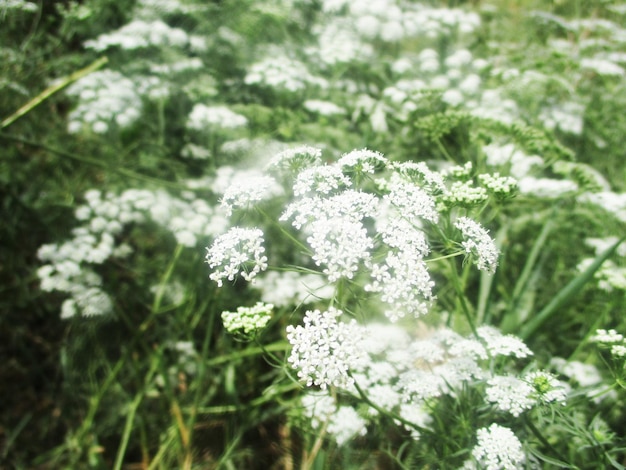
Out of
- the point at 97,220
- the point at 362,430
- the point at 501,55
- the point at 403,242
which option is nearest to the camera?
the point at 403,242

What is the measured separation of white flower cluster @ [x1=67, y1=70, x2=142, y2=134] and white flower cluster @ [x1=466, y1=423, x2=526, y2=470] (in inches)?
107

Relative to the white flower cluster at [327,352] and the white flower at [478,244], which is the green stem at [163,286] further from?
the white flower at [478,244]

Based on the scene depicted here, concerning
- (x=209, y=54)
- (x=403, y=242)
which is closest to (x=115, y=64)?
(x=209, y=54)

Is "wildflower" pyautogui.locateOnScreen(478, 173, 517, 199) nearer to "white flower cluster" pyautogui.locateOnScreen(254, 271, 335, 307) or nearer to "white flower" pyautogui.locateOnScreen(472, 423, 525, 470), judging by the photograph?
"white flower" pyautogui.locateOnScreen(472, 423, 525, 470)

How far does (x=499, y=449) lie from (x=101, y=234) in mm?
2568

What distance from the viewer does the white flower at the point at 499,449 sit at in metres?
1.45

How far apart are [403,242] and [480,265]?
0.27 metres

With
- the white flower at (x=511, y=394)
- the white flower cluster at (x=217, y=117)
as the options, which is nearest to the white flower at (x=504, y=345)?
the white flower at (x=511, y=394)

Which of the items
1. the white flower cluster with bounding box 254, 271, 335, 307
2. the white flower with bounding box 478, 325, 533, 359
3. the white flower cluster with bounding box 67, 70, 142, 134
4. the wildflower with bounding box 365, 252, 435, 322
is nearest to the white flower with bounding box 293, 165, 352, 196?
the wildflower with bounding box 365, 252, 435, 322

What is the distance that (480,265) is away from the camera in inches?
57.7

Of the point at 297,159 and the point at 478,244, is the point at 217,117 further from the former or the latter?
the point at 478,244

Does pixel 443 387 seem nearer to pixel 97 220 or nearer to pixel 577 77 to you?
pixel 97 220

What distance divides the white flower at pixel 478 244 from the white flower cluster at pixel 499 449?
52cm

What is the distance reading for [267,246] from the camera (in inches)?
126
